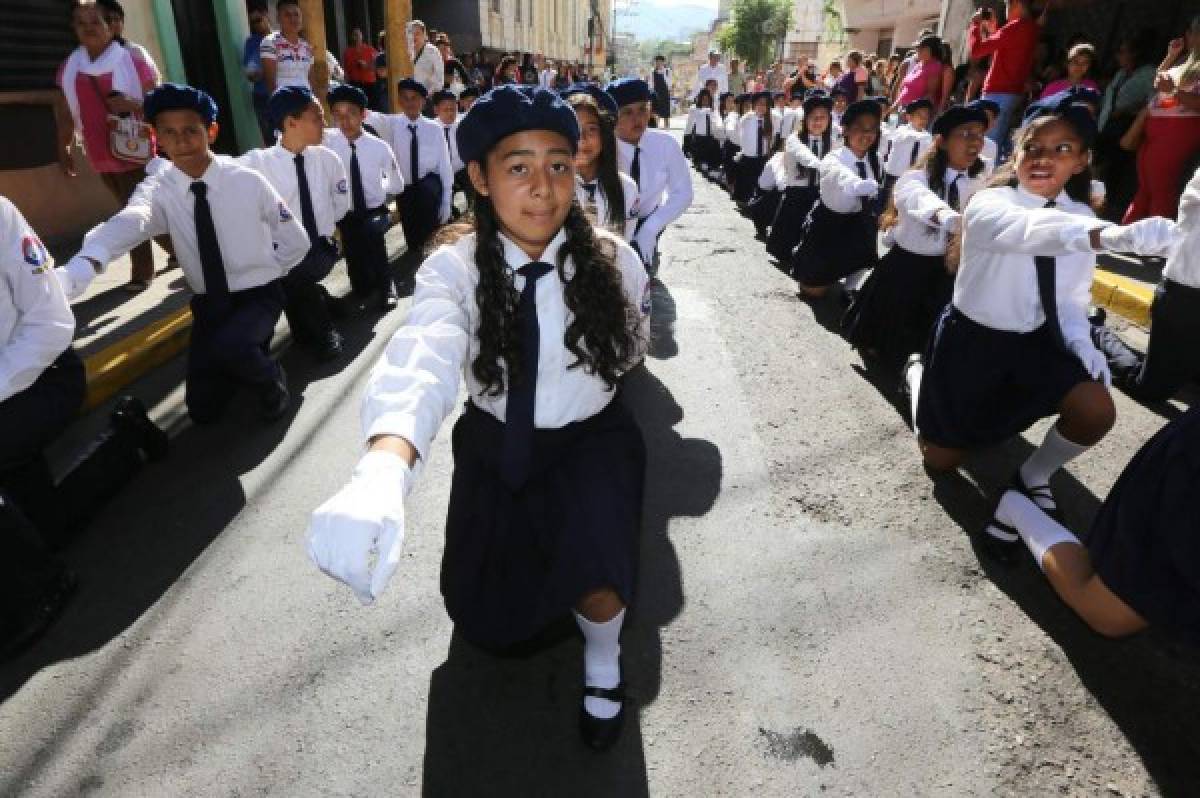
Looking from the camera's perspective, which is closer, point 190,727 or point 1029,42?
point 190,727

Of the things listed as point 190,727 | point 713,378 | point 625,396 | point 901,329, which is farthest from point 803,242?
point 190,727

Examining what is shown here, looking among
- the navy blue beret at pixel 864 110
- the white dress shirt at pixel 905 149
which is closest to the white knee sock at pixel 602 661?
the navy blue beret at pixel 864 110

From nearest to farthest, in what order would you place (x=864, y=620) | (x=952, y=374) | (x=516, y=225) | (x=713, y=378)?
(x=516, y=225), (x=864, y=620), (x=952, y=374), (x=713, y=378)

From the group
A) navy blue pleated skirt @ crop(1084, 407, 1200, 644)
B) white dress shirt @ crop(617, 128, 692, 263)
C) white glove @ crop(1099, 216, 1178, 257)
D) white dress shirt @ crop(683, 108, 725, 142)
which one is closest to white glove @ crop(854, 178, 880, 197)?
white dress shirt @ crop(617, 128, 692, 263)

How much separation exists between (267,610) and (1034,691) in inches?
99.7

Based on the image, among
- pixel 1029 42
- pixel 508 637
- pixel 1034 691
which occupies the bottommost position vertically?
pixel 1034 691

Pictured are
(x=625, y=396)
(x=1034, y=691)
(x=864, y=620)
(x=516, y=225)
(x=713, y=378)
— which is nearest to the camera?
(x=516, y=225)

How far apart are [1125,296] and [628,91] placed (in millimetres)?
4240

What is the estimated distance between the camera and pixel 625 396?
407 centimetres

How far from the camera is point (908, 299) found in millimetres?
4441

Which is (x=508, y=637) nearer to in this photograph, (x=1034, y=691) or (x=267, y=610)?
(x=267, y=610)

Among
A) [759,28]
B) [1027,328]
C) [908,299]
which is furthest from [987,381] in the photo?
[759,28]

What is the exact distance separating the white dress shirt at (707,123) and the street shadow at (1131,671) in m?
12.3

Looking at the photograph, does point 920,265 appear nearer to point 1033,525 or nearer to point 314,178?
point 1033,525
